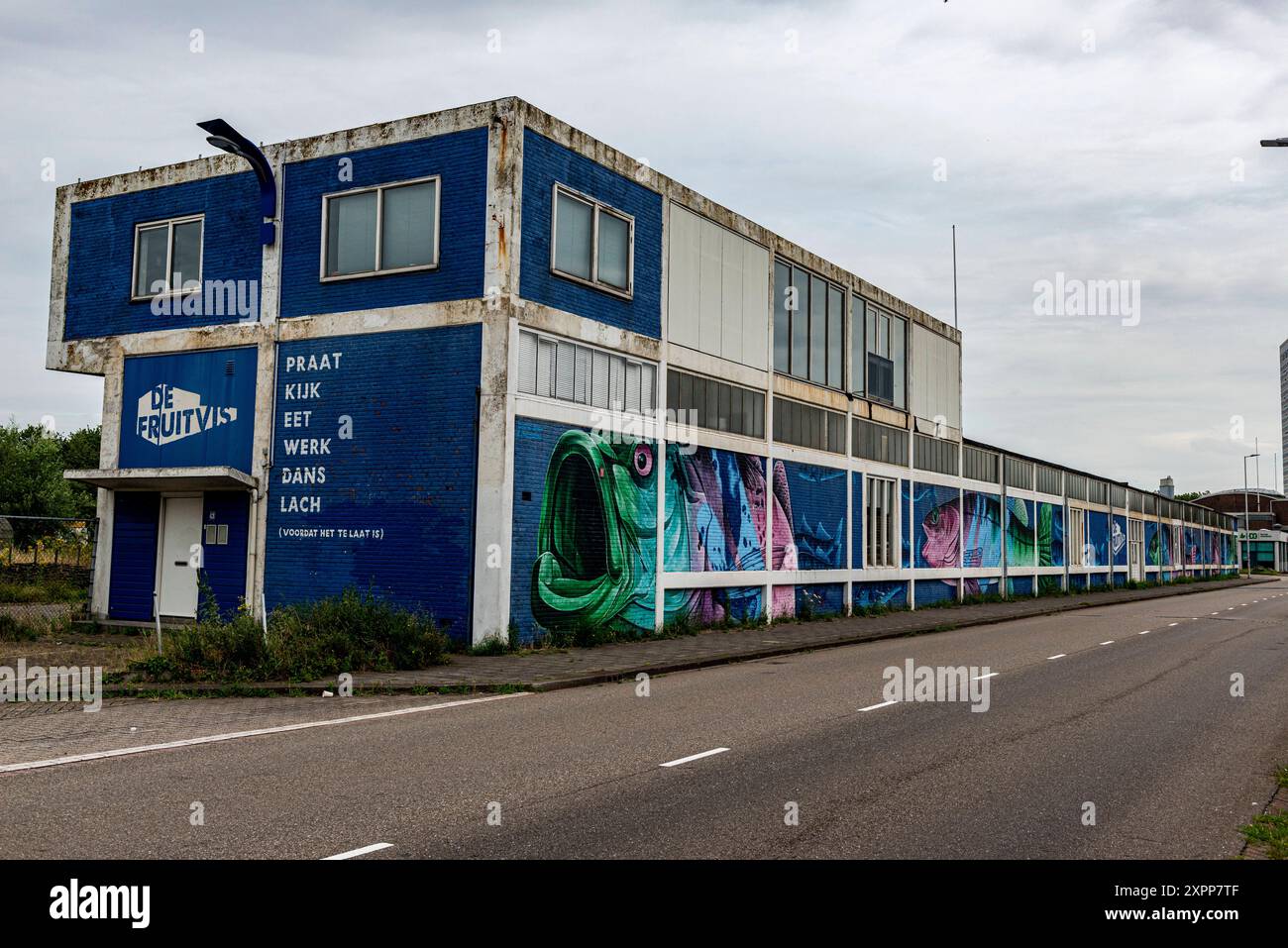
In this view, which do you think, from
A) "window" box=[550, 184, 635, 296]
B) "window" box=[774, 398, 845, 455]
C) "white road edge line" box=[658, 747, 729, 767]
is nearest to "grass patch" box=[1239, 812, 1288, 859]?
"white road edge line" box=[658, 747, 729, 767]

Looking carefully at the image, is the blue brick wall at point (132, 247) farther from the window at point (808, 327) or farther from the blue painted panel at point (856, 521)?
Answer: the blue painted panel at point (856, 521)

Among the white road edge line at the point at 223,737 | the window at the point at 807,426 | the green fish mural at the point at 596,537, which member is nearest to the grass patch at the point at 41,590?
the green fish mural at the point at 596,537

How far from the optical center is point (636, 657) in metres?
17.6

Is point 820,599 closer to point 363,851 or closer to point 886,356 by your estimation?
point 886,356

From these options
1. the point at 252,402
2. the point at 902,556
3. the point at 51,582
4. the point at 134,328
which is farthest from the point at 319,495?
the point at 902,556

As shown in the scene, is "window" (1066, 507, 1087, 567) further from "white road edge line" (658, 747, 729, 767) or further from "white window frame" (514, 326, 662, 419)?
"white road edge line" (658, 747, 729, 767)

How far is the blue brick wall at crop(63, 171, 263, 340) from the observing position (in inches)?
838

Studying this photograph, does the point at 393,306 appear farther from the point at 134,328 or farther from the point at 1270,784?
the point at 1270,784

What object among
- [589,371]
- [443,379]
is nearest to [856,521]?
[589,371]

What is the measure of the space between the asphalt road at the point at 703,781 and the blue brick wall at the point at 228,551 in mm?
8894

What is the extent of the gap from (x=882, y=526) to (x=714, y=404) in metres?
10.2

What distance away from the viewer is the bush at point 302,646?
1409 cm

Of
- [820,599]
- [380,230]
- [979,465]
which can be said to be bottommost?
[820,599]

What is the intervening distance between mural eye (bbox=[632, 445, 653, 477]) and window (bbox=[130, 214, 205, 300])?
364 inches
